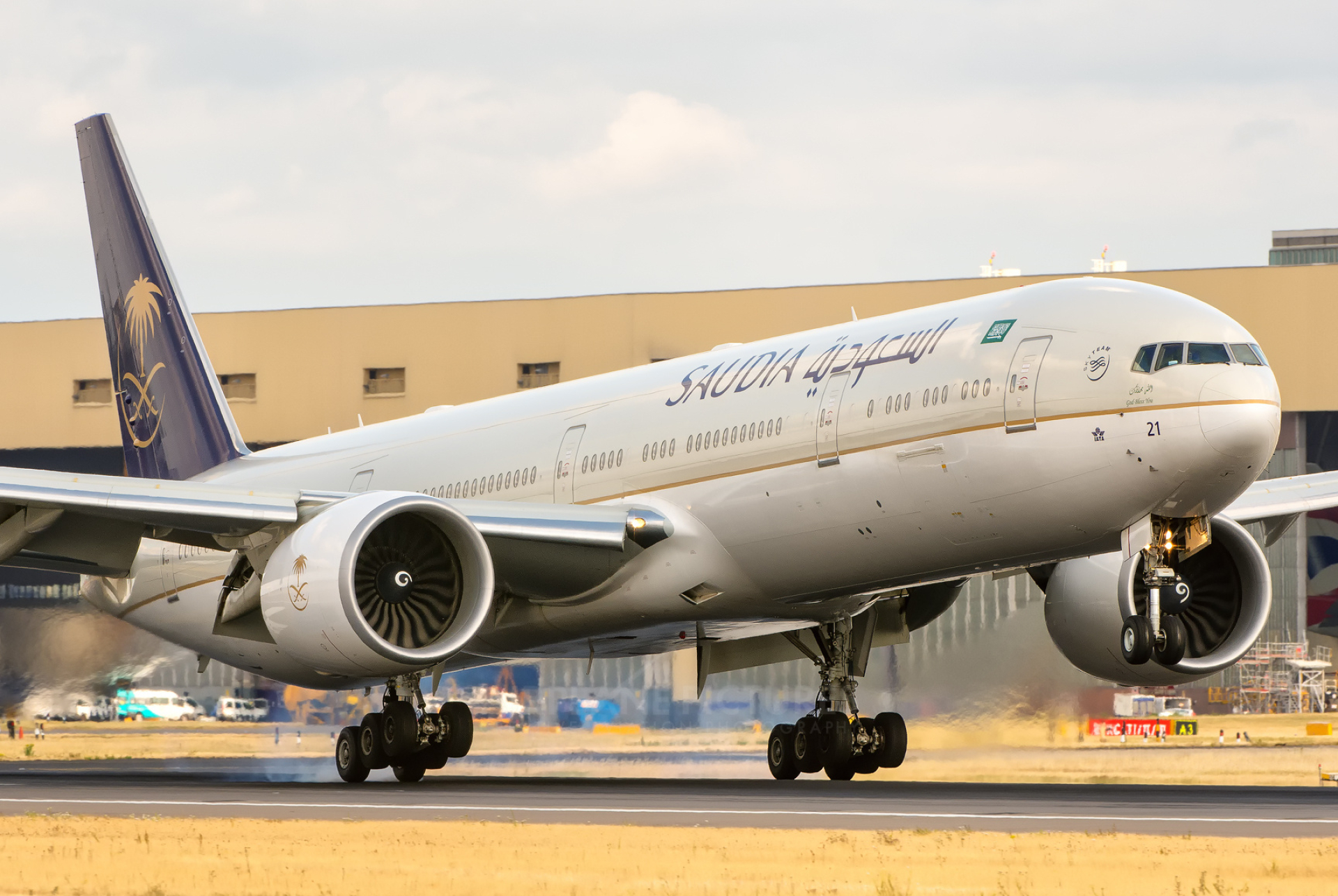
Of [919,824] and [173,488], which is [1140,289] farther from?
[173,488]

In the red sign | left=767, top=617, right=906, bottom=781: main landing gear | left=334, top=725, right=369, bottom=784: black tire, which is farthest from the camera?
the red sign

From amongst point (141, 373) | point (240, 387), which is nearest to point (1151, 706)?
point (141, 373)

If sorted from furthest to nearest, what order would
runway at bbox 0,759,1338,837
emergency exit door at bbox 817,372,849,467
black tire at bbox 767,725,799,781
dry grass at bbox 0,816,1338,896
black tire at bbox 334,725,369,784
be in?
black tire at bbox 767,725,799,781 → black tire at bbox 334,725,369,784 → emergency exit door at bbox 817,372,849,467 → runway at bbox 0,759,1338,837 → dry grass at bbox 0,816,1338,896

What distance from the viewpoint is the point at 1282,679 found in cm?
4191

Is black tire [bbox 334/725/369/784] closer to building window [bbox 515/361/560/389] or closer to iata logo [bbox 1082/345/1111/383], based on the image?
iata logo [bbox 1082/345/1111/383]

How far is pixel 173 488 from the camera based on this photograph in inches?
763

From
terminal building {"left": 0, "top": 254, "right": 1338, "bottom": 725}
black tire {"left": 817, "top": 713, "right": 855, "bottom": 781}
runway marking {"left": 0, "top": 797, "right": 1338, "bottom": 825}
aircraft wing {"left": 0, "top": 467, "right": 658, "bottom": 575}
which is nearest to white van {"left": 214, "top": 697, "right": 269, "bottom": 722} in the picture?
terminal building {"left": 0, "top": 254, "right": 1338, "bottom": 725}

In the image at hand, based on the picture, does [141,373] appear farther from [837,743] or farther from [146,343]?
[837,743]

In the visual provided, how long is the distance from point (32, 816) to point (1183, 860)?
32.5 feet

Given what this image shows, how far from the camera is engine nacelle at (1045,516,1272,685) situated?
69.5 feet

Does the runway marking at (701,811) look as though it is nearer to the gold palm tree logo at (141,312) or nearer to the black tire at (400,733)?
the black tire at (400,733)

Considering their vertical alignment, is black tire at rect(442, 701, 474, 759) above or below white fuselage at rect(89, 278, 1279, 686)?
below

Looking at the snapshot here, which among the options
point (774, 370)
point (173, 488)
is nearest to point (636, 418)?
point (774, 370)

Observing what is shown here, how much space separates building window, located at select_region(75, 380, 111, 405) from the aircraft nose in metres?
41.8
